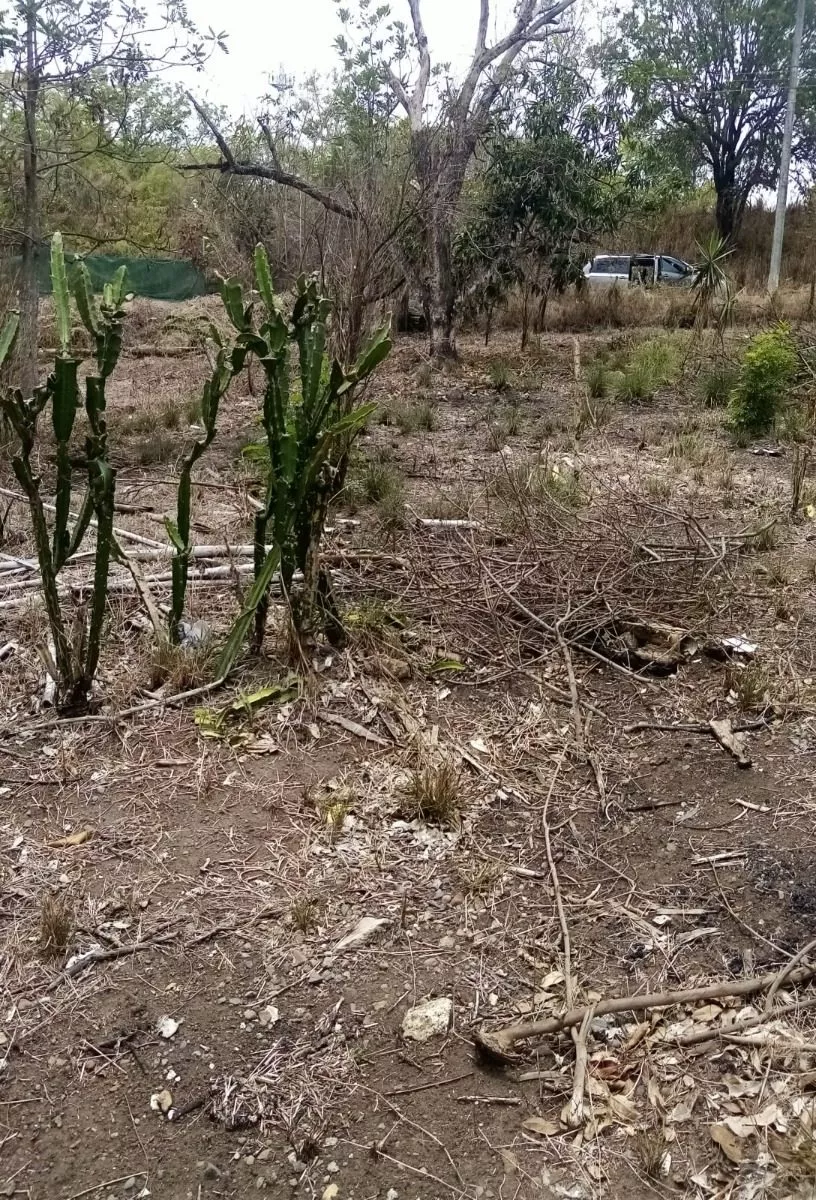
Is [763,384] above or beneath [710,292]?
beneath

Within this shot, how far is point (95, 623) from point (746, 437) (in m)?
5.90

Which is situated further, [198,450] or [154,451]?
[154,451]

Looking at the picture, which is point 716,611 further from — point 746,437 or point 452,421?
point 452,421

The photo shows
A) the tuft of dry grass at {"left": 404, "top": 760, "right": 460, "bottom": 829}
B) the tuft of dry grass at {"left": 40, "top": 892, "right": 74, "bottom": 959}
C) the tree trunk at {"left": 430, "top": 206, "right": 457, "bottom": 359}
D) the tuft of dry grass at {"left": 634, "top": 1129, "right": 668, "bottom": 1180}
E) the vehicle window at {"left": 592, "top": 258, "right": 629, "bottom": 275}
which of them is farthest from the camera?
the vehicle window at {"left": 592, "top": 258, "right": 629, "bottom": 275}

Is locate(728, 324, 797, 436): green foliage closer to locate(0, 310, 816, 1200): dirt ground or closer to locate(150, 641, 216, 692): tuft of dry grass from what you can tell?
locate(0, 310, 816, 1200): dirt ground

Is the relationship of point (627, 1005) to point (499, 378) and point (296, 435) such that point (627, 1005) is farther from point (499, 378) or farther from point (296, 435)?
point (499, 378)

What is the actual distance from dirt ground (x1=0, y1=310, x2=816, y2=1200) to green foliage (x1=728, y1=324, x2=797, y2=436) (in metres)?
3.04

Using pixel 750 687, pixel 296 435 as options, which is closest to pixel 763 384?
pixel 750 687

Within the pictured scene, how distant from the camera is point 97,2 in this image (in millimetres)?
6414

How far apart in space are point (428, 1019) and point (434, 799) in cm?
77

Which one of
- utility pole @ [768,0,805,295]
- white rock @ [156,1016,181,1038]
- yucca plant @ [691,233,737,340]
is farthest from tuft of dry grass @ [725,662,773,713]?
utility pole @ [768,0,805,295]

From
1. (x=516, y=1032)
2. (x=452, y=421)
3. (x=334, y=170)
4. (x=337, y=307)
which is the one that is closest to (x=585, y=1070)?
(x=516, y=1032)

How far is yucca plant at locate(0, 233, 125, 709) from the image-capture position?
299cm

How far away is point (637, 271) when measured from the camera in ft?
56.2
